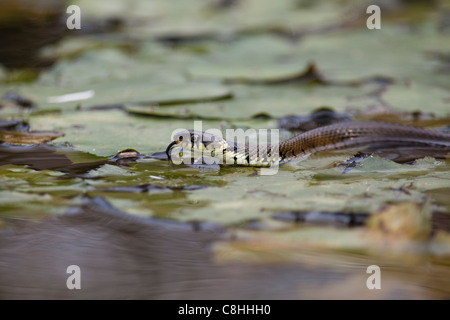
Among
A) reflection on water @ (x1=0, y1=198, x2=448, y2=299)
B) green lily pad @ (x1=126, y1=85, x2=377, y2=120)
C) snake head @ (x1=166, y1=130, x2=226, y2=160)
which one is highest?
green lily pad @ (x1=126, y1=85, x2=377, y2=120)

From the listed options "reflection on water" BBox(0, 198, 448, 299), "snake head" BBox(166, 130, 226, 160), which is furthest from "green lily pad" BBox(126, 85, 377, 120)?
"reflection on water" BBox(0, 198, 448, 299)

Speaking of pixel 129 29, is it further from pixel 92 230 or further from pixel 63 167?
pixel 92 230

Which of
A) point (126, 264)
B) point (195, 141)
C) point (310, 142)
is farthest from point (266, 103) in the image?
point (126, 264)

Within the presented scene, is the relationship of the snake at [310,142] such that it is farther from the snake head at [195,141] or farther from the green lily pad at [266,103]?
the green lily pad at [266,103]

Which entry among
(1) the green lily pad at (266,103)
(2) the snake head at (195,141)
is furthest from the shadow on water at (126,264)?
(1) the green lily pad at (266,103)

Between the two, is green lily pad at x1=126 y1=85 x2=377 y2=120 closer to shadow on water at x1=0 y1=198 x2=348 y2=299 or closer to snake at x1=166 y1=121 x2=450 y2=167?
snake at x1=166 y1=121 x2=450 y2=167

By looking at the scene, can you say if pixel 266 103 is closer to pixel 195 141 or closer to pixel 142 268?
pixel 195 141

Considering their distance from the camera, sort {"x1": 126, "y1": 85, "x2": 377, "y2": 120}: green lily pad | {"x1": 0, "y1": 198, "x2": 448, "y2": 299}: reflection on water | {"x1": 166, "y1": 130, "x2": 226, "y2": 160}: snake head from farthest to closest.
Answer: {"x1": 126, "y1": 85, "x2": 377, "y2": 120}: green lily pad → {"x1": 166, "y1": 130, "x2": 226, "y2": 160}: snake head → {"x1": 0, "y1": 198, "x2": 448, "y2": 299}: reflection on water

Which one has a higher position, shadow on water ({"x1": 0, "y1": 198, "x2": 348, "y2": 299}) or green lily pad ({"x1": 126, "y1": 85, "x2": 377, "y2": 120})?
green lily pad ({"x1": 126, "y1": 85, "x2": 377, "y2": 120})
